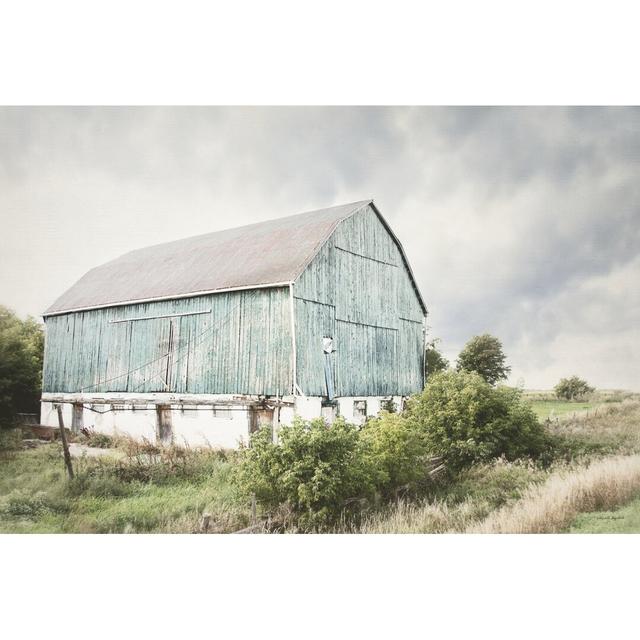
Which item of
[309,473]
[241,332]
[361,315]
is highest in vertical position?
[361,315]

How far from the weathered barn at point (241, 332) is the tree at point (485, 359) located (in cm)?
146

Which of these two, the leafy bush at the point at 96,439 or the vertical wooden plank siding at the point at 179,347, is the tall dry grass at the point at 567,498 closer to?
the vertical wooden plank siding at the point at 179,347

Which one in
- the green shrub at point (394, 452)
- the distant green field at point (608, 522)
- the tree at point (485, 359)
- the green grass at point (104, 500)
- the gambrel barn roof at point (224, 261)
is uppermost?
the gambrel barn roof at point (224, 261)

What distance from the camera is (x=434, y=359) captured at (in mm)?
9961

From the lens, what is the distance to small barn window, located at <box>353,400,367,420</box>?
31.8 feet

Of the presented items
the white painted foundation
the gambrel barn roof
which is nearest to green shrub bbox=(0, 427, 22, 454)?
the white painted foundation

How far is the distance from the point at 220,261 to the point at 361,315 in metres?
2.79

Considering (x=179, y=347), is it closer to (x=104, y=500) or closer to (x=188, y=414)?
(x=188, y=414)

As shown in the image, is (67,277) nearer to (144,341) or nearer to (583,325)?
(144,341)

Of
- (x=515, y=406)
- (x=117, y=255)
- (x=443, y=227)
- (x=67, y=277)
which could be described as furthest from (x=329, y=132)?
(x=515, y=406)

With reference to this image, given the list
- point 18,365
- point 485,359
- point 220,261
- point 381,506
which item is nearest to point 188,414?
point 220,261

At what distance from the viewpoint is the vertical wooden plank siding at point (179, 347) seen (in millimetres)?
8773

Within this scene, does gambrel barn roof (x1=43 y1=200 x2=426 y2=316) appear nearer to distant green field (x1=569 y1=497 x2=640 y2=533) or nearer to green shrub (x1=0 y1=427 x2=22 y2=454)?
green shrub (x1=0 y1=427 x2=22 y2=454)

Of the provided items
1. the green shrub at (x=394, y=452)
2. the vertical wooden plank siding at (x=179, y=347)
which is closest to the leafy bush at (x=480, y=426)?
the green shrub at (x=394, y=452)
